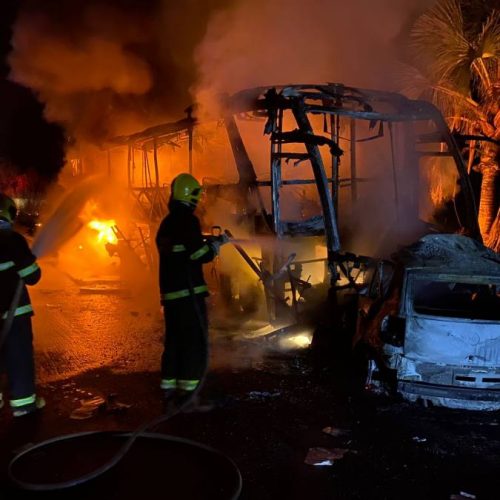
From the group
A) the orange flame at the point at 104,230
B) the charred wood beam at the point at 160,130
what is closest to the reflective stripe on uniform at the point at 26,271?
the charred wood beam at the point at 160,130

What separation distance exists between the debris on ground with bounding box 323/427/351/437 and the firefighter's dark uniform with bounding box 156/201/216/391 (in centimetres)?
131

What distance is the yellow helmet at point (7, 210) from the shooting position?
16.3 feet

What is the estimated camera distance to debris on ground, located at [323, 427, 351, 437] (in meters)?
4.74

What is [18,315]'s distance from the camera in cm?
498

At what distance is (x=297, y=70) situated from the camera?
12.3m

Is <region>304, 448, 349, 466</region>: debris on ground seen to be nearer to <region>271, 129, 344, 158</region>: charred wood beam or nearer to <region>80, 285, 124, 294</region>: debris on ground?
<region>271, 129, 344, 158</region>: charred wood beam

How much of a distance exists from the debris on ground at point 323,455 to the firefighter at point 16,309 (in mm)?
→ 2692

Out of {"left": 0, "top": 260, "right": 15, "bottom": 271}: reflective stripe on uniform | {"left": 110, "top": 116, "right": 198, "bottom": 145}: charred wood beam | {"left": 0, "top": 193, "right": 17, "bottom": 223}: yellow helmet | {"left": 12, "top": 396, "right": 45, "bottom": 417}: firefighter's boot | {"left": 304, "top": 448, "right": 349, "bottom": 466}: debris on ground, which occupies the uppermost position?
{"left": 110, "top": 116, "right": 198, "bottom": 145}: charred wood beam

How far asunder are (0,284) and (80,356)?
2.57 metres

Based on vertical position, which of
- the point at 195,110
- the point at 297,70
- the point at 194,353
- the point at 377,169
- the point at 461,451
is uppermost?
the point at 297,70

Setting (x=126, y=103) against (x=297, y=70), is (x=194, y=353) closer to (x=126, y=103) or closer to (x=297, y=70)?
(x=297, y=70)

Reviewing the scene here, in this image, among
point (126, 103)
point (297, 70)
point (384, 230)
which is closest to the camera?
point (384, 230)

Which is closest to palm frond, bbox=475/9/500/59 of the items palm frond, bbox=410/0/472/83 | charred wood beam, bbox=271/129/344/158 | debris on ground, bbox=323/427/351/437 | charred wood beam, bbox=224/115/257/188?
palm frond, bbox=410/0/472/83

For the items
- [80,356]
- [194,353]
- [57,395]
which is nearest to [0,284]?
[57,395]
